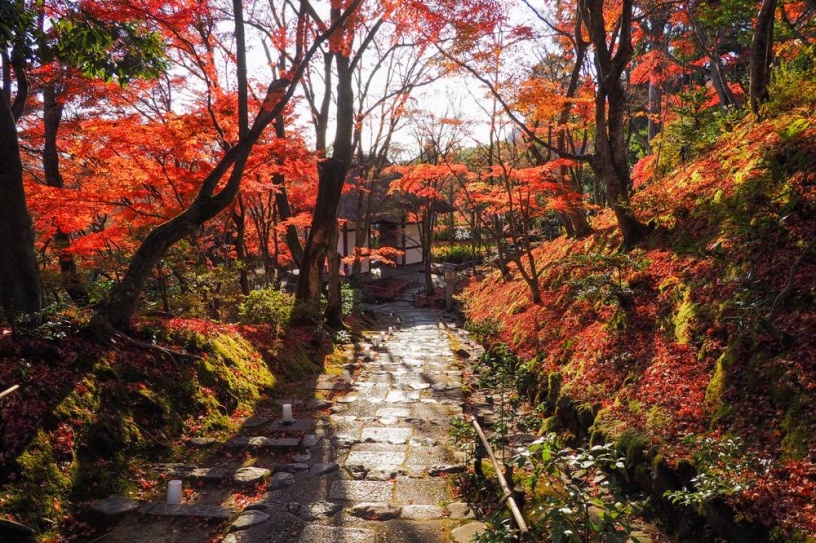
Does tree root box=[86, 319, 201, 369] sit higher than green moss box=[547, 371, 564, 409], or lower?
higher

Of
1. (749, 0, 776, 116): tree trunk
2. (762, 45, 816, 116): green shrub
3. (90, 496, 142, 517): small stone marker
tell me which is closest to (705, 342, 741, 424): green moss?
(762, 45, 816, 116): green shrub

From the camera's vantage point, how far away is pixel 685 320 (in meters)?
5.60

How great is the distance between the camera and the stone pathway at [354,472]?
425cm

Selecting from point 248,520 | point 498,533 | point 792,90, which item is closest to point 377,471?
point 248,520

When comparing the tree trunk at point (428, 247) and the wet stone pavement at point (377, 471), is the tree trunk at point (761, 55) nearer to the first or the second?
the wet stone pavement at point (377, 471)

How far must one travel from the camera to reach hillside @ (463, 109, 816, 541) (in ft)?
11.3

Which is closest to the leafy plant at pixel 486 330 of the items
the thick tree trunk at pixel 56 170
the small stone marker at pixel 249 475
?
the small stone marker at pixel 249 475

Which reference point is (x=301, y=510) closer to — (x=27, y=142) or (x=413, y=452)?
(x=413, y=452)

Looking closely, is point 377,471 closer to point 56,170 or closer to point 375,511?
point 375,511

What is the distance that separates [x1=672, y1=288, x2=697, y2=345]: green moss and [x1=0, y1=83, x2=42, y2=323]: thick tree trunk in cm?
750

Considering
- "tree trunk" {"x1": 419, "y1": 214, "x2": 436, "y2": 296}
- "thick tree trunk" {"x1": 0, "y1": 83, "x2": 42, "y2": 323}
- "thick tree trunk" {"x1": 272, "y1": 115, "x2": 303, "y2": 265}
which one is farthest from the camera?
"tree trunk" {"x1": 419, "y1": 214, "x2": 436, "y2": 296}

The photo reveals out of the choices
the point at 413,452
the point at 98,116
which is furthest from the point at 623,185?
the point at 98,116

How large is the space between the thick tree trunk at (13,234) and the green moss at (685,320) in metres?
7.50

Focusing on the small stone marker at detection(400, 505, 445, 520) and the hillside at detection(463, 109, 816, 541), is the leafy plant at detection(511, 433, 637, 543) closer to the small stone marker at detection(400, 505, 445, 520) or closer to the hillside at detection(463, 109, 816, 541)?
the hillside at detection(463, 109, 816, 541)
